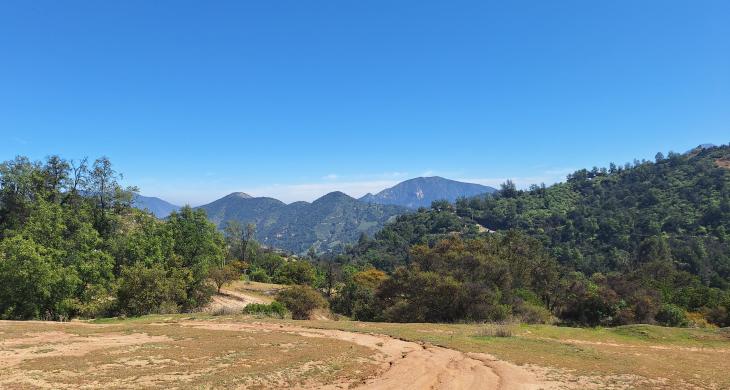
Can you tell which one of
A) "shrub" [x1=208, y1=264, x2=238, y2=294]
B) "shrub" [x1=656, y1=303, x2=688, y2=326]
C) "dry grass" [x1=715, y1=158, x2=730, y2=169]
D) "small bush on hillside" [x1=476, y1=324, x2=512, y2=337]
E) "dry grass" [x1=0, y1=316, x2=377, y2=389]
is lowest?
"shrub" [x1=656, y1=303, x2=688, y2=326]

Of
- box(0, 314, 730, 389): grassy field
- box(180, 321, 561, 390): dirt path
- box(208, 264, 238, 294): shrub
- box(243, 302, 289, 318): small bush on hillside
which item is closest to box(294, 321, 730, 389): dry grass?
box(0, 314, 730, 389): grassy field

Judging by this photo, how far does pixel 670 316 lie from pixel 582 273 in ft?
207

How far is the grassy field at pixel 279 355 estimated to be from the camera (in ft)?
47.1

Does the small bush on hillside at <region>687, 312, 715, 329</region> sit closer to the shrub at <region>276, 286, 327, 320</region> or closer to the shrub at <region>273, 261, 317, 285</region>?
the shrub at <region>276, 286, 327, 320</region>

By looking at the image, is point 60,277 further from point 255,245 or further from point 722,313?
point 255,245

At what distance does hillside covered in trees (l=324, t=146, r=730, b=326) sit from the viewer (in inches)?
1594

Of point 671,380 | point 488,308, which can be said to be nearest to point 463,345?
point 671,380

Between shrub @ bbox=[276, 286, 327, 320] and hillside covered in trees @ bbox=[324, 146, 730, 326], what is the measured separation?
7.34 meters

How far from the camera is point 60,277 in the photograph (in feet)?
104

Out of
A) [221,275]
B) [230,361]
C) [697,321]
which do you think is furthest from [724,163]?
[230,361]

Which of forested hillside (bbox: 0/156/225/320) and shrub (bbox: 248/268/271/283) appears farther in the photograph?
shrub (bbox: 248/268/271/283)

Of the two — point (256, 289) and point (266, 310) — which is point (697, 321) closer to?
point (266, 310)

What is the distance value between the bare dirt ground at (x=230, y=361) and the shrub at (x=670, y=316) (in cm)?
3093

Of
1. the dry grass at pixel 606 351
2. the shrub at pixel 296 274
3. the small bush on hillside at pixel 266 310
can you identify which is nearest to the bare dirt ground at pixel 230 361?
the dry grass at pixel 606 351
